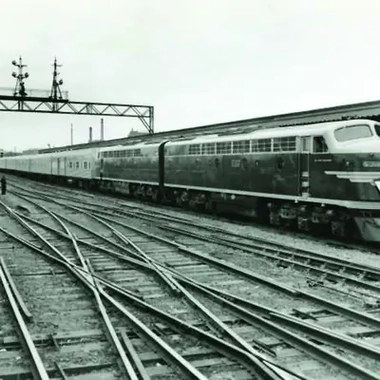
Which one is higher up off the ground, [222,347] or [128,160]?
[128,160]

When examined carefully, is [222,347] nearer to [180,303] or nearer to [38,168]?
[180,303]

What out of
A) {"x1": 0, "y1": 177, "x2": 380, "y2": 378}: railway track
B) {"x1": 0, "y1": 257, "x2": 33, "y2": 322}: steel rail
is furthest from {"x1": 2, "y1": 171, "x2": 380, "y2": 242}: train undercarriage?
{"x1": 0, "y1": 257, "x2": 33, "y2": 322}: steel rail

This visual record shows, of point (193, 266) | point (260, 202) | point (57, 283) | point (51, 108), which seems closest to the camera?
point (57, 283)

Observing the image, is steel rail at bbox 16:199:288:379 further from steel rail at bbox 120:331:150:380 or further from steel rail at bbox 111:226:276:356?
steel rail at bbox 120:331:150:380

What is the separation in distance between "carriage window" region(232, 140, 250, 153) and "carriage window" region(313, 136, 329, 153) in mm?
3358

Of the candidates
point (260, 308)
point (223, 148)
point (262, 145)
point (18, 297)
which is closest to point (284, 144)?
point (262, 145)

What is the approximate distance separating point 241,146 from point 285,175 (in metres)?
2.81

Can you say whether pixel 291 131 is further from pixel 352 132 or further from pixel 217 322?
pixel 217 322

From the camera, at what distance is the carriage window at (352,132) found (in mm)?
14180

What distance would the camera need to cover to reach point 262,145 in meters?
16.9

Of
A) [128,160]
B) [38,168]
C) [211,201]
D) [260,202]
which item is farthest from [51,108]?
[260,202]

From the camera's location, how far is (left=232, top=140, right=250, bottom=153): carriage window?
17734 millimetres

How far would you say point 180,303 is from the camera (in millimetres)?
8398

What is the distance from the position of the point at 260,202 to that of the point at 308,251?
555cm
